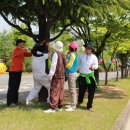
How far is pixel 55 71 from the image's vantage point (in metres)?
11.0

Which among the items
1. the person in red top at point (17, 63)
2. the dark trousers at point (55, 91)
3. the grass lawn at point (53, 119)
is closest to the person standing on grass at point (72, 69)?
the grass lawn at point (53, 119)

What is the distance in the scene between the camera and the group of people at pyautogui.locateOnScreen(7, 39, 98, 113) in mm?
11047

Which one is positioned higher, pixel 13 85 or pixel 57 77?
pixel 57 77

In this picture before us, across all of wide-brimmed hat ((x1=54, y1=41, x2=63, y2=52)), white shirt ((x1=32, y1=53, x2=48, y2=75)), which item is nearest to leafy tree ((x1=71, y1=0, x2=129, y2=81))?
wide-brimmed hat ((x1=54, y1=41, x2=63, y2=52))

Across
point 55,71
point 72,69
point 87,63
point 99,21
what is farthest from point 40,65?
point 99,21

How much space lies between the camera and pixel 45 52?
11641 mm

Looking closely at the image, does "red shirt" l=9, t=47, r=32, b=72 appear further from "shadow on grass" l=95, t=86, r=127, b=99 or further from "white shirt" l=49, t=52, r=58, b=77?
"shadow on grass" l=95, t=86, r=127, b=99

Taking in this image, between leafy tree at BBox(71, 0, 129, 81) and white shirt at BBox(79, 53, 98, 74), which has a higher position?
leafy tree at BBox(71, 0, 129, 81)

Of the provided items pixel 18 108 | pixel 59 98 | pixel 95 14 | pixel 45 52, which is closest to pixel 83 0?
pixel 95 14

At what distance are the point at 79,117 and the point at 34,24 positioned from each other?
4.49 m

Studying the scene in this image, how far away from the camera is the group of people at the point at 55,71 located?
11047 mm

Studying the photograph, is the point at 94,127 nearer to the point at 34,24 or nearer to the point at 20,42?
the point at 20,42

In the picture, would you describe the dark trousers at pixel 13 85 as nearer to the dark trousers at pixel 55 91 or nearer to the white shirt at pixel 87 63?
the dark trousers at pixel 55 91

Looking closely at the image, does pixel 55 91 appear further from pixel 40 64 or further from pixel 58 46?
pixel 58 46
